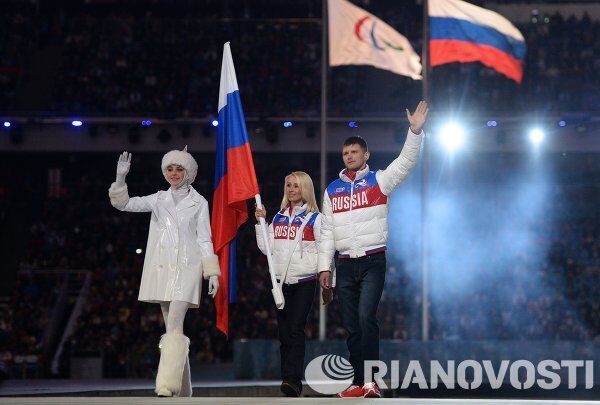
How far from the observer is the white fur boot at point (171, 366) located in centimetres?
901

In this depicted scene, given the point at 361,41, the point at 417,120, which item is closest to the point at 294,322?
the point at 417,120

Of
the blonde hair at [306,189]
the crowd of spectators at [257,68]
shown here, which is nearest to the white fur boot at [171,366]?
the blonde hair at [306,189]

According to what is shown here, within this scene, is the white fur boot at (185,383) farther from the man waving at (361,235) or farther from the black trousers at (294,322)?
the man waving at (361,235)

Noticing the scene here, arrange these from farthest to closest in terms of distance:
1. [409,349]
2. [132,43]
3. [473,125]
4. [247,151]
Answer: [132,43] → [473,125] → [409,349] → [247,151]

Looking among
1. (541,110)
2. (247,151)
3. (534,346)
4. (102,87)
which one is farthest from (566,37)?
(247,151)

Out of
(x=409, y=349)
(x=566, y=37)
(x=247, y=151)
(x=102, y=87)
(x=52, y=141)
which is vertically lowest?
(x=409, y=349)

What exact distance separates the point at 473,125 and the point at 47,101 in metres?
10.8

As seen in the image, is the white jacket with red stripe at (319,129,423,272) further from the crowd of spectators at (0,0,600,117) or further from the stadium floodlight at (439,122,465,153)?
the crowd of spectators at (0,0,600,117)

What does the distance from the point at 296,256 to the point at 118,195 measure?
1.58m

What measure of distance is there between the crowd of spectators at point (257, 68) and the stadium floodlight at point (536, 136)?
65 cm

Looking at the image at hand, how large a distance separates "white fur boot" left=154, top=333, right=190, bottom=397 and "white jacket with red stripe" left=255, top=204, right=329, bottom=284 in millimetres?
1262

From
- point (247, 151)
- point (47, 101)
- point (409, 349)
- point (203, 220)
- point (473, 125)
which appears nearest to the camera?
point (203, 220)

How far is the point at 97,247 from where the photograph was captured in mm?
29438

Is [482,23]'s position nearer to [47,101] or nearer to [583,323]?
[583,323]
